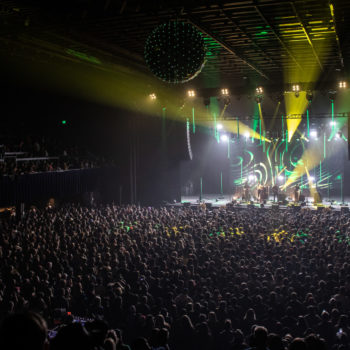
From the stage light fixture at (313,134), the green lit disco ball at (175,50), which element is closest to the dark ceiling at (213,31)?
the green lit disco ball at (175,50)

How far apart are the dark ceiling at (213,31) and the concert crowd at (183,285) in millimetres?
5429

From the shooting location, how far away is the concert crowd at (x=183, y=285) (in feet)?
20.2

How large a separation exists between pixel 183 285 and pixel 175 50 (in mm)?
4723

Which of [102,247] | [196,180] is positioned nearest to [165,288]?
[102,247]

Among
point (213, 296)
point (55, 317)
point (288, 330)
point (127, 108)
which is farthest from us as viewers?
point (127, 108)

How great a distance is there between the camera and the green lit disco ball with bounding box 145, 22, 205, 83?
575 cm

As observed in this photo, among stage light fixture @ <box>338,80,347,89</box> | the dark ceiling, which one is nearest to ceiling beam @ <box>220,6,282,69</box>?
the dark ceiling

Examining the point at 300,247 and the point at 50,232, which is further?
the point at 50,232

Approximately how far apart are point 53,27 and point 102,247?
19.4ft

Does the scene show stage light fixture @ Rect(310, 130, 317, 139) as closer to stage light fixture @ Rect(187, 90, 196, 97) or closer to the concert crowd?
stage light fixture @ Rect(187, 90, 196, 97)

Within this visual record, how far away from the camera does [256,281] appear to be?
8.33m

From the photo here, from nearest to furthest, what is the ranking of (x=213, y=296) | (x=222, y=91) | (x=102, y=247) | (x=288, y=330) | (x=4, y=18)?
1. (x=288, y=330)
2. (x=213, y=296)
3. (x=4, y=18)
4. (x=102, y=247)
5. (x=222, y=91)

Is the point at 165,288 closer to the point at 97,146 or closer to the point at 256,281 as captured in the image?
the point at 256,281

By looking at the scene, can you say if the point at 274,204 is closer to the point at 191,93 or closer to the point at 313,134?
the point at 313,134
